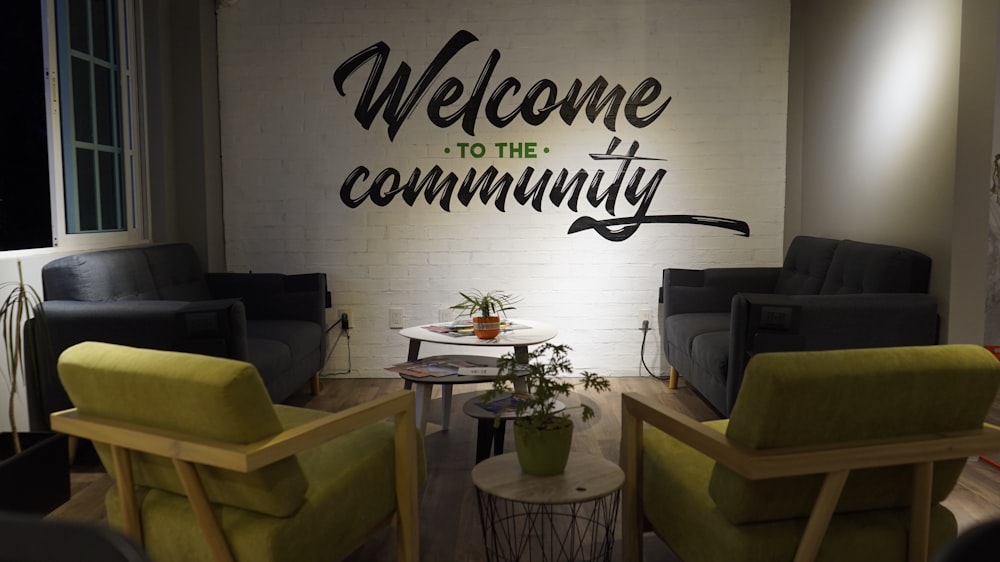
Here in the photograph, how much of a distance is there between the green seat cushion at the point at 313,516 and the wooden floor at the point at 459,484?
40 cm

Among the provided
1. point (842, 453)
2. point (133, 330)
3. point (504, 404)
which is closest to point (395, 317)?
point (133, 330)

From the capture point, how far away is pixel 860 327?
325cm

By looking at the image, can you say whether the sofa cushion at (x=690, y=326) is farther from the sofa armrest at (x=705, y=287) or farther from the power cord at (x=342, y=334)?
the power cord at (x=342, y=334)

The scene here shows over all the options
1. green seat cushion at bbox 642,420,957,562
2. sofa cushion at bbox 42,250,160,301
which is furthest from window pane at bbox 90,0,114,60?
green seat cushion at bbox 642,420,957,562

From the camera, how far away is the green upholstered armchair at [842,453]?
5.77 ft

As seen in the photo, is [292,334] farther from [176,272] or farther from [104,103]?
[104,103]

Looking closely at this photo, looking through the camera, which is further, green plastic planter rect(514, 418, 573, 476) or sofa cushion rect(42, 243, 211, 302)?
sofa cushion rect(42, 243, 211, 302)

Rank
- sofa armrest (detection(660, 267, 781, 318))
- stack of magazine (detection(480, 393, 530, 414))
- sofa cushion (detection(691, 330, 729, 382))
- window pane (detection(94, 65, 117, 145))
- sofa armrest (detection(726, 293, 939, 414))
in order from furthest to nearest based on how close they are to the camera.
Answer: sofa armrest (detection(660, 267, 781, 318))
window pane (detection(94, 65, 117, 145))
sofa cushion (detection(691, 330, 729, 382))
sofa armrest (detection(726, 293, 939, 414))
stack of magazine (detection(480, 393, 530, 414))

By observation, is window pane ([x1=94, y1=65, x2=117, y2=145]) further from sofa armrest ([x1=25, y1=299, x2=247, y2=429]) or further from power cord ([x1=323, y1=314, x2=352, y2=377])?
power cord ([x1=323, y1=314, x2=352, y2=377])

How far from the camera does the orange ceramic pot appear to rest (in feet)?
13.0

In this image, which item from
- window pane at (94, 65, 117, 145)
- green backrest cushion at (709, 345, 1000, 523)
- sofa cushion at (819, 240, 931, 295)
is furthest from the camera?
window pane at (94, 65, 117, 145)

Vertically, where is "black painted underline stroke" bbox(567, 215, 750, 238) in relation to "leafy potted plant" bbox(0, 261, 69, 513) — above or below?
above

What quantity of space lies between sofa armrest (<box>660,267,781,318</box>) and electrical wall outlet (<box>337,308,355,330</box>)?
2.05m

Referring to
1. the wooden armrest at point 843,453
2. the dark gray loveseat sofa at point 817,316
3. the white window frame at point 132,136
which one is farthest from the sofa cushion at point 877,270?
the white window frame at point 132,136
